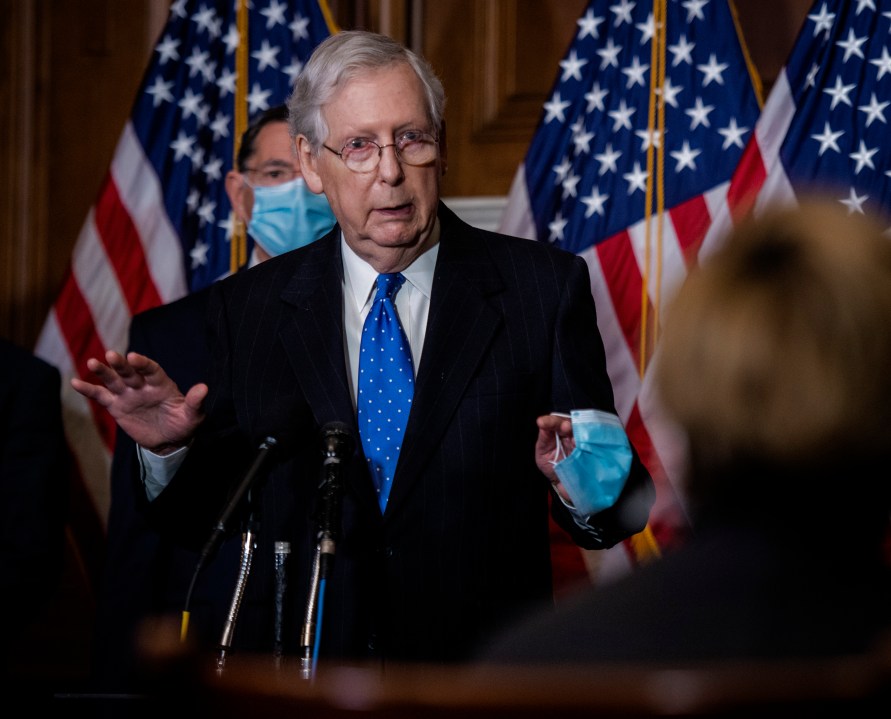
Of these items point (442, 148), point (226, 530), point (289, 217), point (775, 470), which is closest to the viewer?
point (775, 470)

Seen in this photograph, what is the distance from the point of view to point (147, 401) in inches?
81.6

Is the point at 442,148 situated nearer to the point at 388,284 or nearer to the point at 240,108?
the point at 388,284

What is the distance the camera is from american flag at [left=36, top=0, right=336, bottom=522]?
421cm

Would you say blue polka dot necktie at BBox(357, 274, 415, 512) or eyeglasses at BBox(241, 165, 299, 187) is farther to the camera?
eyeglasses at BBox(241, 165, 299, 187)

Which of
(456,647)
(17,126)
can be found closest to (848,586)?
(456,647)

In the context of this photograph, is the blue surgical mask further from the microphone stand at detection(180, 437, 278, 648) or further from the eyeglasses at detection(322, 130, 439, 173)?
the microphone stand at detection(180, 437, 278, 648)

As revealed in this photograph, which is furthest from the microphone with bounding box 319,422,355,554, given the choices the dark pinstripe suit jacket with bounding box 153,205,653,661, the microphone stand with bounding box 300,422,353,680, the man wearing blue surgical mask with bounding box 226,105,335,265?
the man wearing blue surgical mask with bounding box 226,105,335,265

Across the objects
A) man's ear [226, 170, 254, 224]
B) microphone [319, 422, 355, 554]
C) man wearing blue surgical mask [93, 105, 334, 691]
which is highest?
microphone [319, 422, 355, 554]

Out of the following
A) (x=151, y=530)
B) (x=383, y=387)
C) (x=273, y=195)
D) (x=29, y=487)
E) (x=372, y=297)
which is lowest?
(x=151, y=530)

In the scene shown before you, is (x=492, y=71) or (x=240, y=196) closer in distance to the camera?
(x=240, y=196)

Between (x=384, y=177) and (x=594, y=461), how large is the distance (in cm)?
70

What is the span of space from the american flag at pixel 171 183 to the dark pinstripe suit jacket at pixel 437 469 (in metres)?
1.92

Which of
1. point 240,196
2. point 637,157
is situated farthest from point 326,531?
point 637,157

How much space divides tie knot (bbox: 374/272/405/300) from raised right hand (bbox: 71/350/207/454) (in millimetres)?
441
